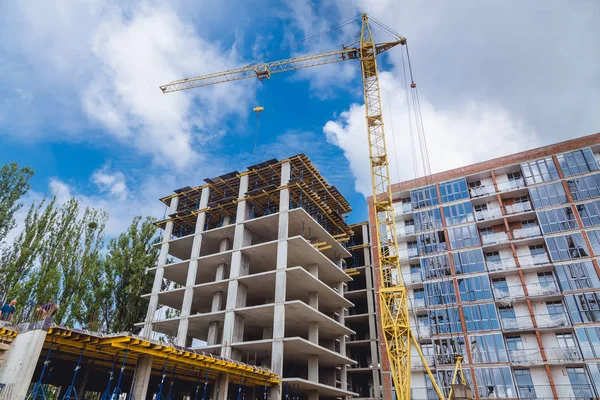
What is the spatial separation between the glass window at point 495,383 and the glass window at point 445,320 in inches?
149

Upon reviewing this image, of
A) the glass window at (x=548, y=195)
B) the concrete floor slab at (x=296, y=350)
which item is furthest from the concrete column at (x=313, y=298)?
the glass window at (x=548, y=195)

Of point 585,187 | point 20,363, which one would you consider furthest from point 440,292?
point 20,363

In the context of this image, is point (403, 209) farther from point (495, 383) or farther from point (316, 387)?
point (316, 387)

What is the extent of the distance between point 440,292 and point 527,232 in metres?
9.29

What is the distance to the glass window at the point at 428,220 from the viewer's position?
3848 centimetres

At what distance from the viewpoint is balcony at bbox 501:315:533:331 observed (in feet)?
102

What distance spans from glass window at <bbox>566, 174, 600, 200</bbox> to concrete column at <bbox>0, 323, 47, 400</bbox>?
1510 inches

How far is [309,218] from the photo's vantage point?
Result: 3152 cm

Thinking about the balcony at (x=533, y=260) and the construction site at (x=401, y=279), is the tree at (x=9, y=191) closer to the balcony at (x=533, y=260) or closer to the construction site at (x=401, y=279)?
the construction site at (x=401, y=279)

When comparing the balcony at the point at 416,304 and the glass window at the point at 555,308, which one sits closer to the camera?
the glass window at the point at 555,308

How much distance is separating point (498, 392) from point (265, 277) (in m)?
19.6

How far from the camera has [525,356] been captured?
99.0 ft

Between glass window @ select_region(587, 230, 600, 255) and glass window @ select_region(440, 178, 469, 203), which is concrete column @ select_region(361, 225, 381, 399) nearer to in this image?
glass window @ select_region(440, 178, 469, 203)

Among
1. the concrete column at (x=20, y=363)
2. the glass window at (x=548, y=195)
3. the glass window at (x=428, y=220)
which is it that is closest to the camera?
the concrete column at (x=20, y=363)
